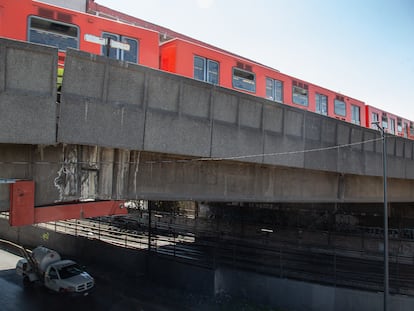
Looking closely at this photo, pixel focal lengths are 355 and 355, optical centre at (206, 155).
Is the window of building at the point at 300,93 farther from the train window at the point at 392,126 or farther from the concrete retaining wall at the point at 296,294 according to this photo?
the train window at the point at 392,126

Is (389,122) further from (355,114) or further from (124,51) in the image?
(124,51)

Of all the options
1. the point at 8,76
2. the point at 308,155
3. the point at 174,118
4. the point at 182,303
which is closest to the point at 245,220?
the point at 182,303

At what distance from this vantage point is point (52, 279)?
17969 millimetres

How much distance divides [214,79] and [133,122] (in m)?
5.35

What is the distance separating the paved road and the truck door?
0.35 meters

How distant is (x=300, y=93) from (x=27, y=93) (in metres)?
12.9

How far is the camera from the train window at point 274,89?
48.3 feet

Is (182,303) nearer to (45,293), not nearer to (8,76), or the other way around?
(45,293)

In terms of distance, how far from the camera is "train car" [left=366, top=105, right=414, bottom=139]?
75.4 ft

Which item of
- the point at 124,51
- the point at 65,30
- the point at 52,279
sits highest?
the point at 65,30

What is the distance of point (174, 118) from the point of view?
28.5ft

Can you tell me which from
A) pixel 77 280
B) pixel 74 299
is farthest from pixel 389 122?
pixel 74 299

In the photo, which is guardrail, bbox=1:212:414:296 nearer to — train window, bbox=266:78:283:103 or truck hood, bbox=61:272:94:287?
truck hood, bbox=61:272:94:287

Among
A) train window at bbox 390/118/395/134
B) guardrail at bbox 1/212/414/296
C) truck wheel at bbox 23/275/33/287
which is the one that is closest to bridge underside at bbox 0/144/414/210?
guardrail at bbox 1/212/414/296
